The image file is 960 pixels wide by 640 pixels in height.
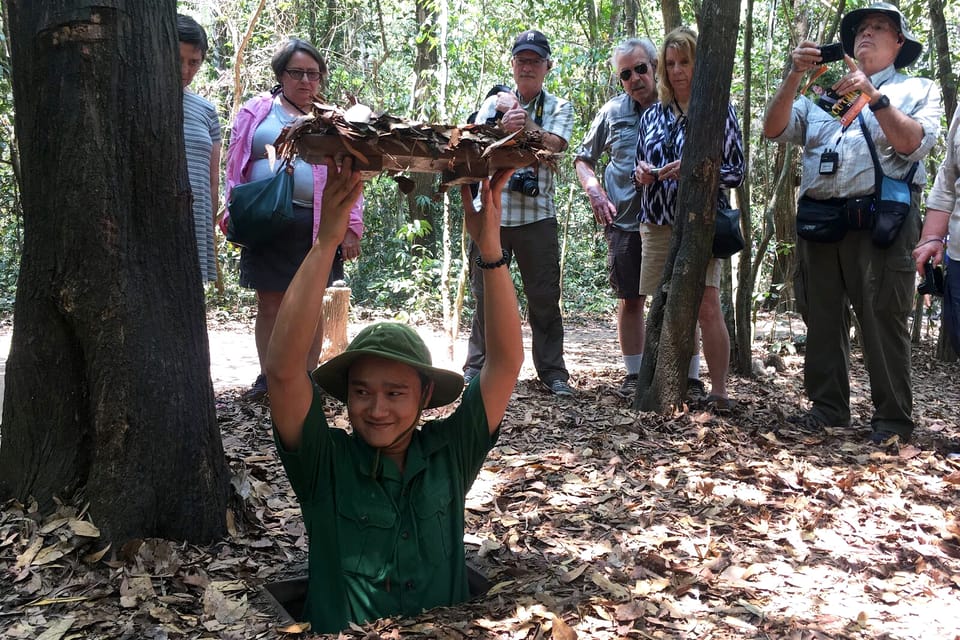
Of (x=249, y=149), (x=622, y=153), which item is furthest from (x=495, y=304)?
(x=622, y=153)

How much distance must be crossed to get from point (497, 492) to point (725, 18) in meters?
3.09

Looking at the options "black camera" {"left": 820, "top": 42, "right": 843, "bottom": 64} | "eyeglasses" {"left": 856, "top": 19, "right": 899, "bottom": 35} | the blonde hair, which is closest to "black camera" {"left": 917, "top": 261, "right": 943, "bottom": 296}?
"black camera" {"left": 820, "top": 42, "right": 843, "bottom": 64}

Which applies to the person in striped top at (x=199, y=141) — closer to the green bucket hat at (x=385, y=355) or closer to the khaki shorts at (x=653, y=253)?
the green bucket hat at (x=385, y=355)

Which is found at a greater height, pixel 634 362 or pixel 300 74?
pixel 300 74

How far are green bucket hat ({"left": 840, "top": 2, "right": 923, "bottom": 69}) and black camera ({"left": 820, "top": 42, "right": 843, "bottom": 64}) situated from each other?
27cm

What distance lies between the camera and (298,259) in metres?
4.98

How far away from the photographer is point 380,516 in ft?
8.46

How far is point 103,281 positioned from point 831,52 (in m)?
4.01

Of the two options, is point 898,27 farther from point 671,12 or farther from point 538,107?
point 671,12

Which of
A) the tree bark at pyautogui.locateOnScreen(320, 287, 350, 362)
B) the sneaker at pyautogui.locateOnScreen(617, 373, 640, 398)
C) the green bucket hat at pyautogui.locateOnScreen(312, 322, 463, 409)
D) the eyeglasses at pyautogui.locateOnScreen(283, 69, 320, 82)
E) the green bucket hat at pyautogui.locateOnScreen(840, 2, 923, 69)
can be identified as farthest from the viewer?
the tree bark at pyautogui.locateOnScreen(320, 287, 350, 362)

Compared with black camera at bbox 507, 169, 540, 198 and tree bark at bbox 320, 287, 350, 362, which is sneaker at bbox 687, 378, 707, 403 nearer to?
black camera at bbox 507, 169, 540, 198

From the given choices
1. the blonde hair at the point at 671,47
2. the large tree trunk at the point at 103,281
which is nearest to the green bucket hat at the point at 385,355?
the large tree trunk at the point at 103,281

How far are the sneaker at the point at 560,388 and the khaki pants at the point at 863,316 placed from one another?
1.60 meters

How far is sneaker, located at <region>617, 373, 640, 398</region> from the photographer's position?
588 cm
